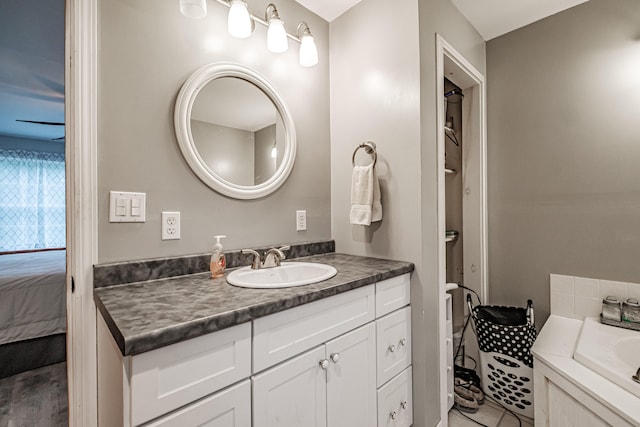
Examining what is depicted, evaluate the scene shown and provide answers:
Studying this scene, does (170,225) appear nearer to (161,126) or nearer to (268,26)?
(161,126)

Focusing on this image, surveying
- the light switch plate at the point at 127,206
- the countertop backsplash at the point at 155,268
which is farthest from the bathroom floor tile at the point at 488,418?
the light switch plate at the point at 127,206

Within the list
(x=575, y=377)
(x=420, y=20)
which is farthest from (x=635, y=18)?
(x=575, y=377)

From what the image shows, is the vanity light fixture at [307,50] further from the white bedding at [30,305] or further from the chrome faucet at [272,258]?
the white bedding at [30,305]

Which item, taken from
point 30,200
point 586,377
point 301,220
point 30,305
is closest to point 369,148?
point 301,220

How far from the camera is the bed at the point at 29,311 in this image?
1.96m

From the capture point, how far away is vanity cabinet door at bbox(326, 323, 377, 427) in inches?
40.3

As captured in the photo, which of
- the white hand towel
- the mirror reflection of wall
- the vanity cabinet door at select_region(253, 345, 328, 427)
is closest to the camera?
the vanity cabinet door at select_region(253, 345, 328, 427)

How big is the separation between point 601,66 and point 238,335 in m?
2.40

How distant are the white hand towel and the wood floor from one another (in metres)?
1.99

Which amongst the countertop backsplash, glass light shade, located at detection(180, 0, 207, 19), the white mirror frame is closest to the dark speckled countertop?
the countertop backsplash

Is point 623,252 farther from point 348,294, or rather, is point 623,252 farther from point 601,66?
point 348,294

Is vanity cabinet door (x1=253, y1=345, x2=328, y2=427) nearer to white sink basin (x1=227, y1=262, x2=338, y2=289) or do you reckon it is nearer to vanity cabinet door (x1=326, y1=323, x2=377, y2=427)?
vanity cabinet door (x1=326, y1=323, x2=377, y2=427)

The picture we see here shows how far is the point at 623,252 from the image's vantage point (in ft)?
5.27

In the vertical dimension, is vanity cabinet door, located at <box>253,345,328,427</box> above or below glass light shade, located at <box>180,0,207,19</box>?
below
